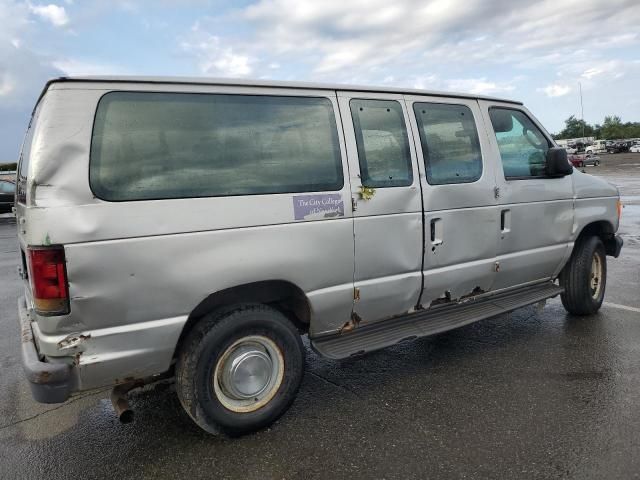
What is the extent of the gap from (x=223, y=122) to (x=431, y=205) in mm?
1649

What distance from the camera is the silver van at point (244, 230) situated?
2586mm

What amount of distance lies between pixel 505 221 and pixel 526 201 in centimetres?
33

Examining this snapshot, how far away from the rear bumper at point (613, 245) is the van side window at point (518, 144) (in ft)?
4.50

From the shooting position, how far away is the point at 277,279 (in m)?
3.10

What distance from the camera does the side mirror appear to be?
14.9 feet

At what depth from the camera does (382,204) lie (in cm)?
352

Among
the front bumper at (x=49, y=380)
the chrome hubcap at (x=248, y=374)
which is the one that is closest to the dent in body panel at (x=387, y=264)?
the chrome hubcap at (x=248, y=374)

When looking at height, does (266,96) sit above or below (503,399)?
above

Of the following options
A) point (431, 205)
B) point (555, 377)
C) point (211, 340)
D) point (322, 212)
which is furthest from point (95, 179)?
point (555, 377)

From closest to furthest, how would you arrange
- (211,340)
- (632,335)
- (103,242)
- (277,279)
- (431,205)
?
(103,242) → (211,340) → (277,279) → (431,205) → (632,335)

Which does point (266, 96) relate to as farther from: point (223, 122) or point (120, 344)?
point (120, 344)

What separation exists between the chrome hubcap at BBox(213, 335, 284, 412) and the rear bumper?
13.1ft

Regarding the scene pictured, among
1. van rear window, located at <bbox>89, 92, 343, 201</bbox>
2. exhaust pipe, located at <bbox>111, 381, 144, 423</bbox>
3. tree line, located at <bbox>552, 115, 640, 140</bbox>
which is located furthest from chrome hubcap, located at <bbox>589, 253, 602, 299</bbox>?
tree line, located at <bbox>552, 115, 640, 140</bbox>

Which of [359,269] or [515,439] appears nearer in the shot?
[515,439]
